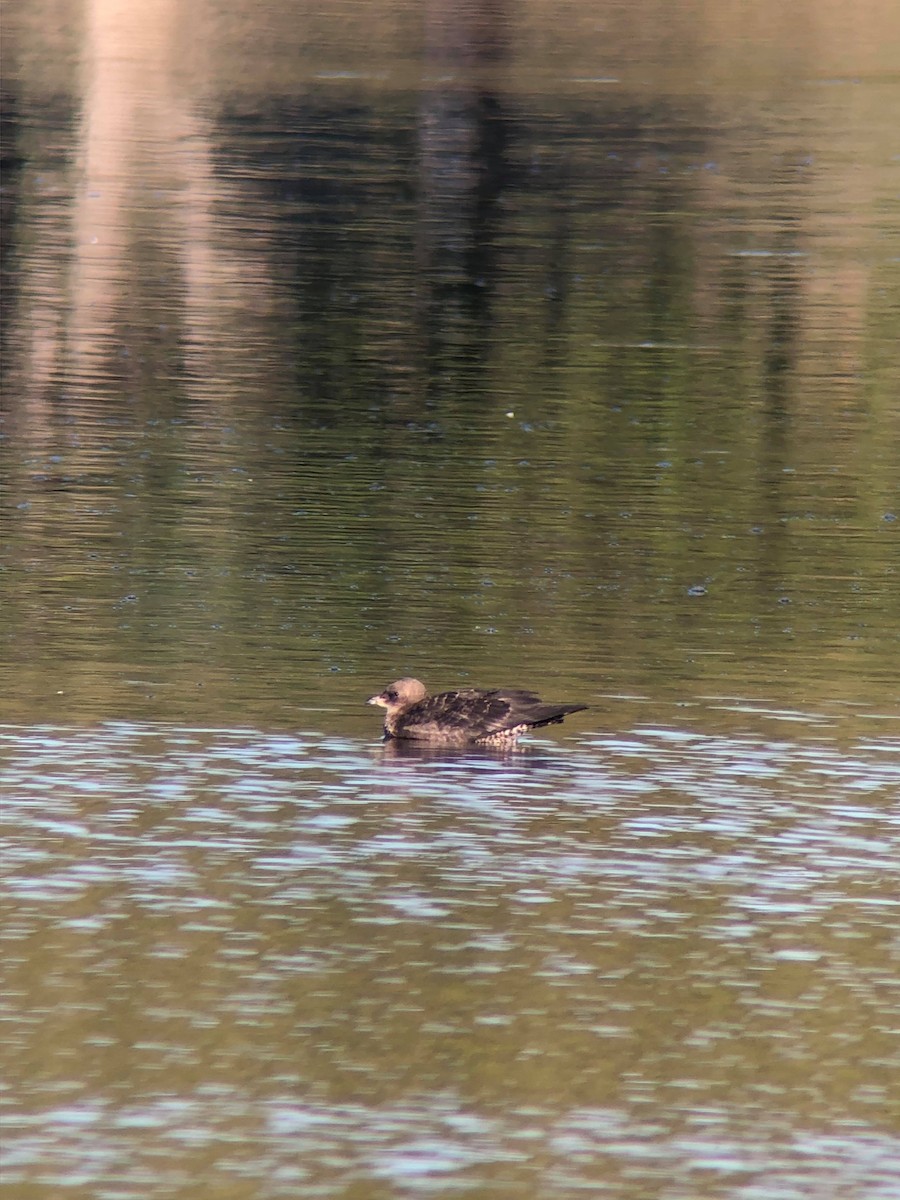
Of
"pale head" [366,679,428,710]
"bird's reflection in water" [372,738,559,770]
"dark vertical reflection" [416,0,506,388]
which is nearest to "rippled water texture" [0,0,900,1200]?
"bird's reflection in water" [372,738,559,770]

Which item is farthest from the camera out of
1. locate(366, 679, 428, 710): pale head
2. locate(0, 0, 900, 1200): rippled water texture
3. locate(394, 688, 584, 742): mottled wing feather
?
locate(366, 679, 428, 710): pale head

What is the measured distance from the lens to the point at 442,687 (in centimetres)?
1659

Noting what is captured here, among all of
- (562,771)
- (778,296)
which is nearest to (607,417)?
(778,296)

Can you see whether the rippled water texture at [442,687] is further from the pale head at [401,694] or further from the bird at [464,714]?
the pale head at [401,694]

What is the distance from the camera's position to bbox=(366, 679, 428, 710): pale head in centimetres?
1555

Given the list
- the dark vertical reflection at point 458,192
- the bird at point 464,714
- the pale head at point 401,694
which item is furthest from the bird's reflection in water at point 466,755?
the dark vertical reflection at point 458,192

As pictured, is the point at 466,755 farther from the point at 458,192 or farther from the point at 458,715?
the point at 458,192

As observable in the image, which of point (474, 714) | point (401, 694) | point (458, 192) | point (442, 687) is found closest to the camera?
point (474, 714)

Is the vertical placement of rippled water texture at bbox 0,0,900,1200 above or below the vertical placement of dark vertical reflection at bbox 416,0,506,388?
below

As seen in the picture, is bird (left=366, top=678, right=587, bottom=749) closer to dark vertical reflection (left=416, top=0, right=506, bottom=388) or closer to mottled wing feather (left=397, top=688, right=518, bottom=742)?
mottled wing feather (left=397, top=688, right=518, bottom=742)

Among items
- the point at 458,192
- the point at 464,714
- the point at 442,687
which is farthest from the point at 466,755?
the point at 458,192

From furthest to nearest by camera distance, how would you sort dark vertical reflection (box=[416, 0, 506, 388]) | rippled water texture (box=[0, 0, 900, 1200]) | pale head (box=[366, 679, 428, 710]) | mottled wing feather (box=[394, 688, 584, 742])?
1. dark vertical reflection (box=[416, 0, 506, 388])
2. pale head (box=[366, 679, 428, 710])
3. mottled wing feather (box=[394, 688, 584, 742])
4. rippled water texture (box=[0, 0, 900, 1200])

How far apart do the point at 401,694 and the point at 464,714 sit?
1.27ft

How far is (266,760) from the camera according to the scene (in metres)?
14.9
